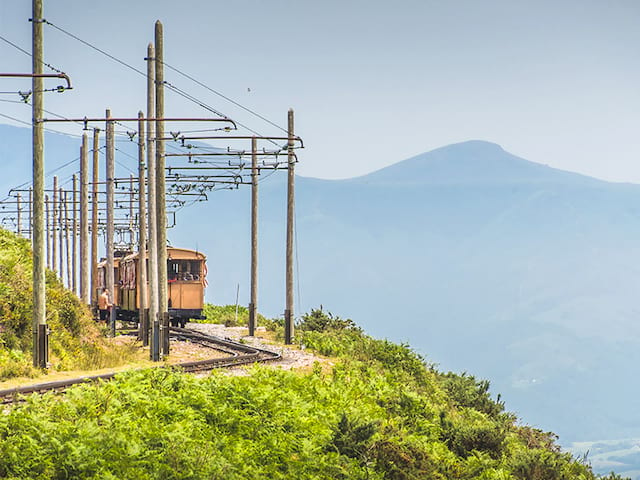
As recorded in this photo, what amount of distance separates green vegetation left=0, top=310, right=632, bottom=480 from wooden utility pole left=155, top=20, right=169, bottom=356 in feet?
24.9

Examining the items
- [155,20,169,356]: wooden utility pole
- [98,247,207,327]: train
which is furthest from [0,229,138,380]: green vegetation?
[98,247,207,327]: train

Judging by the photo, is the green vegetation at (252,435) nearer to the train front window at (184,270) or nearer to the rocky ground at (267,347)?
the rocky ground at (267,347)

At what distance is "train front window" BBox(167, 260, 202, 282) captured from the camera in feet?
125

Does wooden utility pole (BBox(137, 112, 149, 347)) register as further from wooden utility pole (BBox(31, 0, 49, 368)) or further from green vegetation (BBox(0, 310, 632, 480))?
green vegetation (BBox(0, 310, 632, 480))

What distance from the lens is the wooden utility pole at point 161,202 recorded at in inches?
995

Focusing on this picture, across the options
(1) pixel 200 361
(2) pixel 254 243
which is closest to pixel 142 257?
(2) pixel 254 243

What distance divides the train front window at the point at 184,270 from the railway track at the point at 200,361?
2619mm

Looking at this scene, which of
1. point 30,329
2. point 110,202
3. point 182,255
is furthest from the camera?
point 182,255

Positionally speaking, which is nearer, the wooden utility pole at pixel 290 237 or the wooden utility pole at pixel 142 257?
the wooden utility pole at pixel 142 257

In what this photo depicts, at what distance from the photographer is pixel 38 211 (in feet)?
67.8

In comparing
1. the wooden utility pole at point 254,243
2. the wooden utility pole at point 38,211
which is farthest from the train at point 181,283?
the wooden utility pole at point 38,211

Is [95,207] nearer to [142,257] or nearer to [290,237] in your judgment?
[142,257]

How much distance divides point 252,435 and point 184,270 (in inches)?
1030

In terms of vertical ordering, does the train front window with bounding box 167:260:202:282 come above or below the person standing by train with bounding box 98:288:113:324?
above
